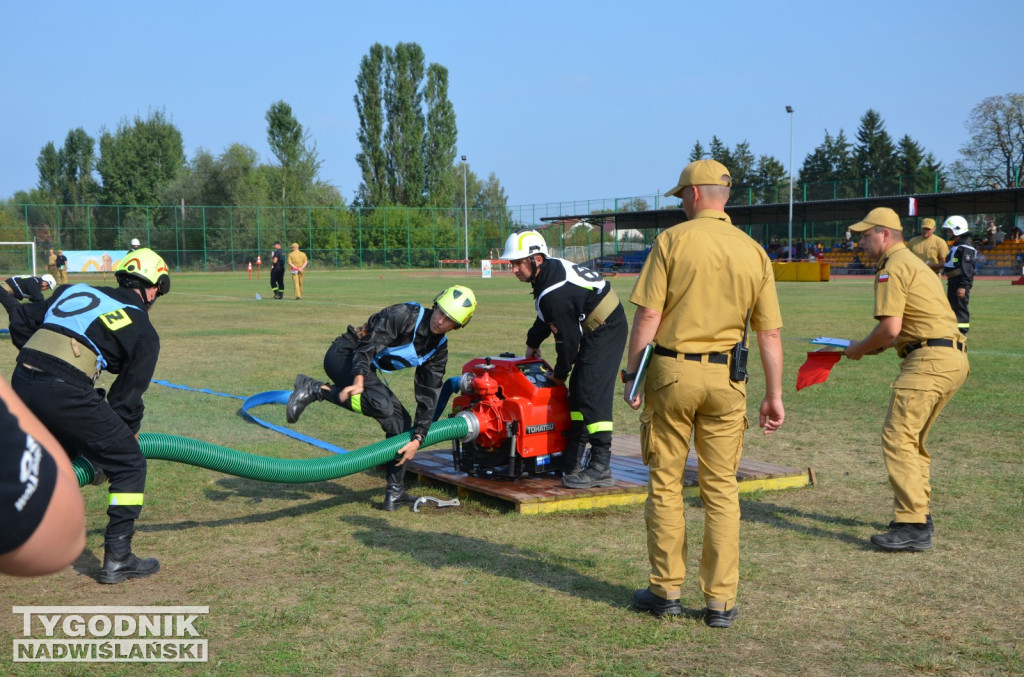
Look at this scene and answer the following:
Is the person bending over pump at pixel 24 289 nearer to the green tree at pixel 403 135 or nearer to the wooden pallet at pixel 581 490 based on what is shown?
the wooden pallet at pixel 581 490

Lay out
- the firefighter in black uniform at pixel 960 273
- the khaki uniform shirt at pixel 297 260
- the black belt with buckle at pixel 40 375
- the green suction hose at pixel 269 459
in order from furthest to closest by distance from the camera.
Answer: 1. the khaki uniform shirt at pixel 297 260
2. the firefighter in black uniform at pixel 960 273
3. the green suction hose at pixel 269 459
4. the black belt with buckle at pixel 40 375

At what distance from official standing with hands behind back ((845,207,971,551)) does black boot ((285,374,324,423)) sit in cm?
375

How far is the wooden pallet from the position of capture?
251 inches

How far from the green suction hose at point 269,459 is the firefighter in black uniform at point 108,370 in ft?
0.64

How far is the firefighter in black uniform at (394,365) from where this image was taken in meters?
6.25

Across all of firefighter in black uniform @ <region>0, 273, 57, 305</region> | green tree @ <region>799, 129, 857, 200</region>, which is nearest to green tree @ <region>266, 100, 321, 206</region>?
green tree @ <region>799, 129, 857, 200</region>

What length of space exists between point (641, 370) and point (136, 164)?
80.9 meters

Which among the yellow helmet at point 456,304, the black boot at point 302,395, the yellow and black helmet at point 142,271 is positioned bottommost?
the black boot at point 302,395

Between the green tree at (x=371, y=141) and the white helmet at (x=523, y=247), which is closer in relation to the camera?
the white helmet at (x=523, y=247)

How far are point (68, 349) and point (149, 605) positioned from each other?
1.45 meters

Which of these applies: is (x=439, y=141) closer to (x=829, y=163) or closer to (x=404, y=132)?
(x=404, y=132)

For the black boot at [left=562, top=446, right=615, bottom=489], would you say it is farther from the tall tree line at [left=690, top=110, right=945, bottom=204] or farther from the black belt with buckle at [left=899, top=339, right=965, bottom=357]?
the tall tree line at [left=690, top=110, right=945, bottom=204]

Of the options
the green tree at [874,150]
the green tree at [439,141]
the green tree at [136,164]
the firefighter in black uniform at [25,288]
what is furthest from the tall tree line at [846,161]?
the firefighter in black uniform at [25,288]

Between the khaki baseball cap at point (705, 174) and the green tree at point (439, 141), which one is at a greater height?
the green tree at point (439, 141)
